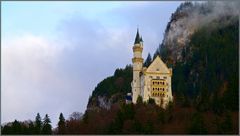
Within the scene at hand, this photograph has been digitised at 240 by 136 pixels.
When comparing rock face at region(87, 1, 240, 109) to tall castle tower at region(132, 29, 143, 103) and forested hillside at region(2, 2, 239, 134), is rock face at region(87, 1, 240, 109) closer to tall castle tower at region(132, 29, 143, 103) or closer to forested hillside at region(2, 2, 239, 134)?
forested hillside at region(2, 2, 239, 134)

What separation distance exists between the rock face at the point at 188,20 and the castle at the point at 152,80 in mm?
30922

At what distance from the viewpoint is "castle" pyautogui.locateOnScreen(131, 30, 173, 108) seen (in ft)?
253

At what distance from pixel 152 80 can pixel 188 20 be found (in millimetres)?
47427

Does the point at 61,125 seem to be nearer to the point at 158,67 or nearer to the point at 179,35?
the point at 158,67

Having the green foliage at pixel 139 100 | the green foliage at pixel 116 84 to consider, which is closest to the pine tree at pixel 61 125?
the green foliage at pixel 139 100

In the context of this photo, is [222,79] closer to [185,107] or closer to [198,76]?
[198,76]

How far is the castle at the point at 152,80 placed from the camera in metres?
77.2

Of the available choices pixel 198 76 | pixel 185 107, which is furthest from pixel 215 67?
pixel 185 107

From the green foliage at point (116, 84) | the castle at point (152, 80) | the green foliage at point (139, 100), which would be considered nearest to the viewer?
→ the green foliage at point (139, 100)

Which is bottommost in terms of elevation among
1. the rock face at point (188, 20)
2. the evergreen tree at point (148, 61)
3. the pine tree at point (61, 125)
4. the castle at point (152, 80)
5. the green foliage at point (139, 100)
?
the pine tree at point (61, 125)

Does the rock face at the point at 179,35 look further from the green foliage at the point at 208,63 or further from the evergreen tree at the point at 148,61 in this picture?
the evergreen tree at the point at 148,61

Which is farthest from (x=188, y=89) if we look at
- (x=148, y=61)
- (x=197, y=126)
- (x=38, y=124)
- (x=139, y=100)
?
(x=197, y=126)

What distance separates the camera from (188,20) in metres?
124

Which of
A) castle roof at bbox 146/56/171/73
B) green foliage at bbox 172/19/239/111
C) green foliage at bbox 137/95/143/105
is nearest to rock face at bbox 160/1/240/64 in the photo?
green foliage at bbox 172/19/239/111
